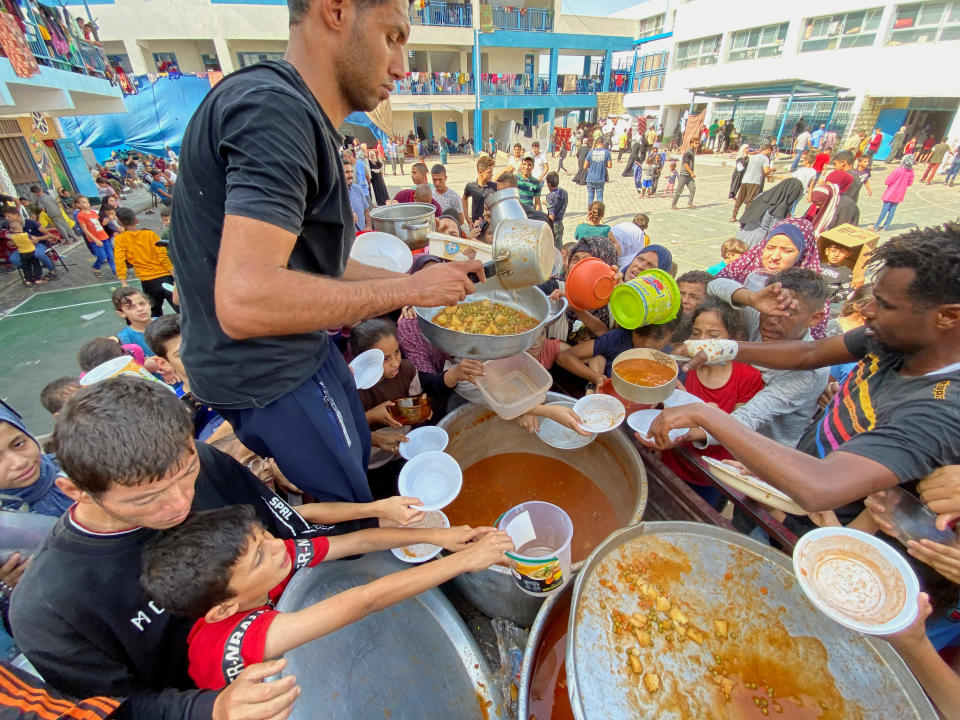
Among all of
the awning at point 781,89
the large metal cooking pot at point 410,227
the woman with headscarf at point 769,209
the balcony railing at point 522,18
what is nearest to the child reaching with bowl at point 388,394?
the large metal cooking pot at point 410,227

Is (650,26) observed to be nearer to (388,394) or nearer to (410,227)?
(410,227)

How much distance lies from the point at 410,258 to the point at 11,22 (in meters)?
11.0

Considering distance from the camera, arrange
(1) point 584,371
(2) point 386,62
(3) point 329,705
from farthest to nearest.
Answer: (1) point 584,371
(3) point 329,705
(2) point 386,62

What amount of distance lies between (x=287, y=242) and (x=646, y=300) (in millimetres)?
1908

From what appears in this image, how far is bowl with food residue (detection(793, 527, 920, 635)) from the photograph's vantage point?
1.20 metres

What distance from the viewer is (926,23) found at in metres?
18.4

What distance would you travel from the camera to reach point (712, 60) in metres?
28.0

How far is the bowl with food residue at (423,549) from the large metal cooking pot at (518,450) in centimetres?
19

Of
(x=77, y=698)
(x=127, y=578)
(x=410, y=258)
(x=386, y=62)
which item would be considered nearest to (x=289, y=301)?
(x=386, y=62)

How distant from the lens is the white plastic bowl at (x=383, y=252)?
3342mm

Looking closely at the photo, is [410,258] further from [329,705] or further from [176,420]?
[329,705]

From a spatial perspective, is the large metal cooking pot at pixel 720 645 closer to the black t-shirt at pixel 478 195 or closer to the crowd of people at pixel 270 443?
the crowd of people at pixel 270 443

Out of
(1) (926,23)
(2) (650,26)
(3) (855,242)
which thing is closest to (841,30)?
(1) (926,23)

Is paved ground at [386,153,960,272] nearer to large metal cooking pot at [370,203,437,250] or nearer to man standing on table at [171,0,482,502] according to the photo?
large metal cooking pot at [370,203,437,250]
